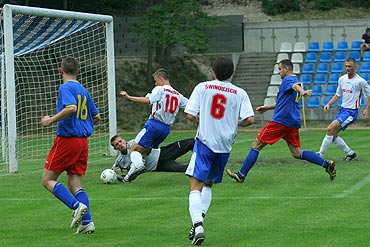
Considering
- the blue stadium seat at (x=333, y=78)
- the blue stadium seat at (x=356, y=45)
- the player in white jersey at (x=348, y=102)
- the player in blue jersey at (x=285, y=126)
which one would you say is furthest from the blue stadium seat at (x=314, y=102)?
the player in blue jersey at (x=285, y=126)

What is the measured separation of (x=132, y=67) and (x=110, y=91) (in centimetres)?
1876

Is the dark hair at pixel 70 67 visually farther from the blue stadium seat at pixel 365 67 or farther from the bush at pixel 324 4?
the bush at pixel 324 4

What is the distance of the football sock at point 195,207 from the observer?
9656 mm

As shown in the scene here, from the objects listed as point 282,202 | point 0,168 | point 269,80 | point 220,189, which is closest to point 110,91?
point 0,168

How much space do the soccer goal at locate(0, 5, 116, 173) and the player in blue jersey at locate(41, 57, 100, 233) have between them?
4.54 meters

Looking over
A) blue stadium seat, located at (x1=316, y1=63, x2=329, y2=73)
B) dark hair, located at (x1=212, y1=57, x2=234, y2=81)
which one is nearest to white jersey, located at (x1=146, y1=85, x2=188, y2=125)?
dark hair, located at (x1=212, y1=57, x2=234, y2=81)

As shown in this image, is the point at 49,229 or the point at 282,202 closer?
the point at 49,229

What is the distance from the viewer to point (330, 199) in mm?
12883

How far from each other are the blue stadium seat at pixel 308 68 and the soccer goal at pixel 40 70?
492 inches

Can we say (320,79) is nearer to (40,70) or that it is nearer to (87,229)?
(40,70)

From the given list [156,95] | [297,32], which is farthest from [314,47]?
[156,95]

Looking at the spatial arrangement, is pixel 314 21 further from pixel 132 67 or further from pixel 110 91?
pixel 110 91

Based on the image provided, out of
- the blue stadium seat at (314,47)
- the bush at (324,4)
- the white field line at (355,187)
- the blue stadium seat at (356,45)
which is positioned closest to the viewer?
the white field line at (355,187)

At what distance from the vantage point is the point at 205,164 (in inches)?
395
